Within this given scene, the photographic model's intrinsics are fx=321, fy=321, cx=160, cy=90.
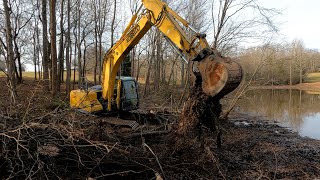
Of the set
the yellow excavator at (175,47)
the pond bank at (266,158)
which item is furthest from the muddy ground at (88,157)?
the yellow excavator at (175,47)

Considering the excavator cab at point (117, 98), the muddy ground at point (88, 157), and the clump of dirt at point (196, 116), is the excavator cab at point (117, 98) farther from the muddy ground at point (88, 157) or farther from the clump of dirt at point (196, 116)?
the clump of dirt at point (196, 116)

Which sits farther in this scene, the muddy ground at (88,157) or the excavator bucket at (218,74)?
the excavator bucket at (218,74)

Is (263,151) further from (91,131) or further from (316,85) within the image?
(316,85)

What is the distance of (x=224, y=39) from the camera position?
20.7 metres

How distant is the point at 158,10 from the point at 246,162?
424 centimetres

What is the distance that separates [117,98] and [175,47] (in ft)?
11.9

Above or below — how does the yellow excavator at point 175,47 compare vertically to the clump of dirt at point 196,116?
above

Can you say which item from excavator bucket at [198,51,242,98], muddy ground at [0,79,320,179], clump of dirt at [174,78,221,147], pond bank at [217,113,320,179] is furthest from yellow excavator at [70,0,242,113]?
pond bank at [217,113,320,179]

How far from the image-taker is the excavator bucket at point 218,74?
18.6ft

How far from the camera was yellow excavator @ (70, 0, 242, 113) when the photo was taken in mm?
5863

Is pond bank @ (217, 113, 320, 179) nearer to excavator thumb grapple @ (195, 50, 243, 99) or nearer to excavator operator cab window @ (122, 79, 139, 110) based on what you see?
excavator thumb grapple @ (195, 50, 243, 99)

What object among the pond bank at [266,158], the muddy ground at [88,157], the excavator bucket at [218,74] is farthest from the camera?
the pond bank at [266,158]

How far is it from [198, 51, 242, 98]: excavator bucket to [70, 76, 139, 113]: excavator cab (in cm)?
477

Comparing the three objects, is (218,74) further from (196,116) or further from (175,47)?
(175,47)
